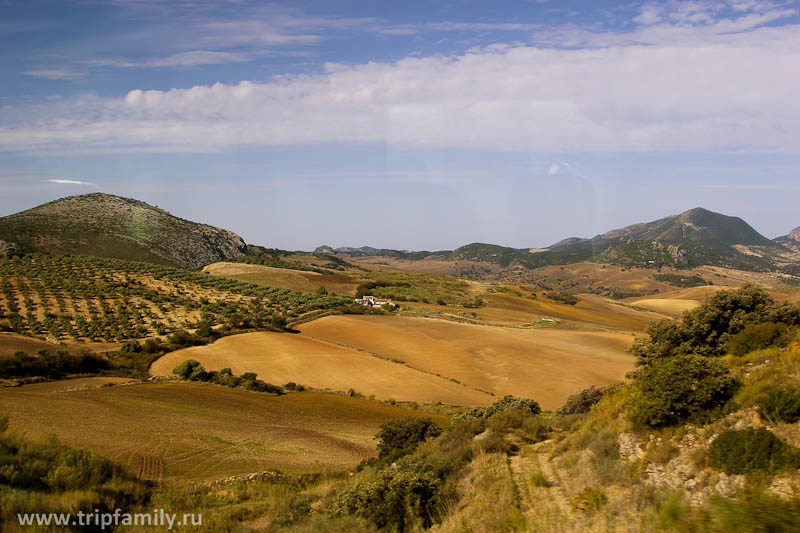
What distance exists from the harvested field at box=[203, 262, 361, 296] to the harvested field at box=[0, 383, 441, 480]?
54.3 m

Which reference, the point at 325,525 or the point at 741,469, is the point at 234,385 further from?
the point at 741,469

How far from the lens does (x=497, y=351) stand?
41812mm

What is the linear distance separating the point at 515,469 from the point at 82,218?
123 m

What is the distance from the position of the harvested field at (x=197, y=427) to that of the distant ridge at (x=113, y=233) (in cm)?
6988

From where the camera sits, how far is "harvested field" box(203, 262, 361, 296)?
3174 inches

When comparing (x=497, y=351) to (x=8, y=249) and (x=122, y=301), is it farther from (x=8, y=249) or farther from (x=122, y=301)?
(x=8, y=249)

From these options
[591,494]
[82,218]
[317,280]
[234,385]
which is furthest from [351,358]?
[82,218]

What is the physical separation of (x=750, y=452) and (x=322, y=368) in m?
29.9

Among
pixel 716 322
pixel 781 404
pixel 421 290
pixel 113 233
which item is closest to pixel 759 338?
pixel 716 322

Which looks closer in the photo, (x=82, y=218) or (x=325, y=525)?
(x=325, y=525)

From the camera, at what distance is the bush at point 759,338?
38.8 feet

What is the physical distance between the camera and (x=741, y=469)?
6828 mm

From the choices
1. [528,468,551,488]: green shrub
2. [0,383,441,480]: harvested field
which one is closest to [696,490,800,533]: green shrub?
[528,468,551,488]: green shrub

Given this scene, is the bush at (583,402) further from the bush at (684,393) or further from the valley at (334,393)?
the bush at (684,393)
